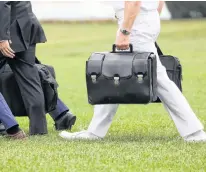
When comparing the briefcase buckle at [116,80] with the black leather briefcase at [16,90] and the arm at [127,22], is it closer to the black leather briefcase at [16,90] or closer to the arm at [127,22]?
the arm at [127,22]

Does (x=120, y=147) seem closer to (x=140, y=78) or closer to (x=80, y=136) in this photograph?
(x=140, y=78)

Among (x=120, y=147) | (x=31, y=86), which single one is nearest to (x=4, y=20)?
(x=31, y=86)

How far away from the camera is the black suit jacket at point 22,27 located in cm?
793

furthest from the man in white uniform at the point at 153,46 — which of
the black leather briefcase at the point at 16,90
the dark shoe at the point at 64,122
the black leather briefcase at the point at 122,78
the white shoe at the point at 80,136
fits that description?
the dark shoe at the point at 64,122

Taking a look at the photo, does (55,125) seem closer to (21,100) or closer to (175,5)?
(21,100)

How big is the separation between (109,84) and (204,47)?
875 inches

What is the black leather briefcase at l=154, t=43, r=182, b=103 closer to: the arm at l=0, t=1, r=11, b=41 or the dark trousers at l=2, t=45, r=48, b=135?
the dark trousers at l=2, t=45, r=48, b=135

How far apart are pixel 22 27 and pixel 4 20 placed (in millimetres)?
350

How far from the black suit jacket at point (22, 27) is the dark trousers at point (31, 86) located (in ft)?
0.31

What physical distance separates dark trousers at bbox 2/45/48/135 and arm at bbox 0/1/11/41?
1.13ft

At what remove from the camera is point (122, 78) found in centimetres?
719

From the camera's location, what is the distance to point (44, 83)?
8414 millimetres

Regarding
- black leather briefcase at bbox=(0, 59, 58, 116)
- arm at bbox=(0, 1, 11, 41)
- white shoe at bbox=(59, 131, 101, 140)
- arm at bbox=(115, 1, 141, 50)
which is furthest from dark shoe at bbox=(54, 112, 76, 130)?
arm at bbox=(115, 1, 141, 50)

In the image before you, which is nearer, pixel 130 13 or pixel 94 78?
pixel 130 13
